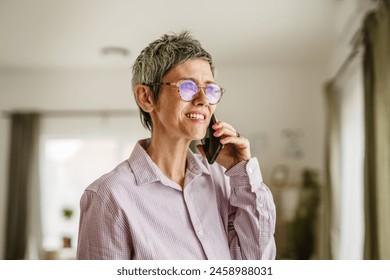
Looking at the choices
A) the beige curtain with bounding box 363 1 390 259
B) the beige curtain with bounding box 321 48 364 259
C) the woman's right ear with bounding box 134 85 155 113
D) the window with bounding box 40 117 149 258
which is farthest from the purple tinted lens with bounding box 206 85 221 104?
the beige curtain with bounding box 363 1 390 259

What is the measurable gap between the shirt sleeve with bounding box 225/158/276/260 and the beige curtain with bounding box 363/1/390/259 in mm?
484

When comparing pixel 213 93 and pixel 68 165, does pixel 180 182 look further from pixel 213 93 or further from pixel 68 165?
pixel 68 165

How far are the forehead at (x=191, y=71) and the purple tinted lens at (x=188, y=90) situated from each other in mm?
12

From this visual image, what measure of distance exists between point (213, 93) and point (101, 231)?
0.31 m

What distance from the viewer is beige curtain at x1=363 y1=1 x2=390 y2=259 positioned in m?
1.07

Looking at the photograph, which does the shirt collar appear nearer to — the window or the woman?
the woman

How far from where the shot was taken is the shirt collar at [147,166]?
2.33 feet

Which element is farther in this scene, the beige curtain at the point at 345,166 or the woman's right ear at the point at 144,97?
the beige curtain at the point at 345,166

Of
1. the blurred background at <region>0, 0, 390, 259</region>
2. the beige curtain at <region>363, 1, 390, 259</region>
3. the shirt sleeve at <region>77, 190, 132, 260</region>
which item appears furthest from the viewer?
the beige curtain at <region>363, 1, 390, 259</region>

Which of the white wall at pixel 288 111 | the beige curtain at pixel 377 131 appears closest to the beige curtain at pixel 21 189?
the white wall at pixel 288 111

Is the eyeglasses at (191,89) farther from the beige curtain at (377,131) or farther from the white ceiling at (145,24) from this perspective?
the beige curtain at (377,131)

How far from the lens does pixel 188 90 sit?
72 cm

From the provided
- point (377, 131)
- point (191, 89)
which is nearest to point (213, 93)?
point (191, 89)
